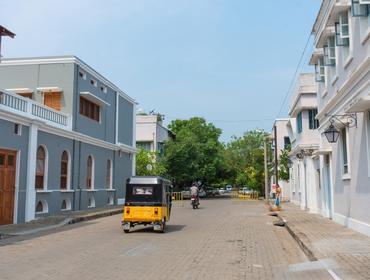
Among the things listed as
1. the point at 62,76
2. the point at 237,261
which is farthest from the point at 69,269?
the point at 62,76

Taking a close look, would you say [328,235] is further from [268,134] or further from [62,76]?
[268,134]

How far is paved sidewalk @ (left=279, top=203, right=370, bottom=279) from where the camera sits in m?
8.80

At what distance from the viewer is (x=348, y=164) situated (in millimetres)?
15633

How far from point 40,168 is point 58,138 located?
7.47 feet

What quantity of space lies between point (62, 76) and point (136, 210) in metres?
13.2

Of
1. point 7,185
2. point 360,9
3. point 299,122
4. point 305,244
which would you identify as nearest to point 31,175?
point 7,185

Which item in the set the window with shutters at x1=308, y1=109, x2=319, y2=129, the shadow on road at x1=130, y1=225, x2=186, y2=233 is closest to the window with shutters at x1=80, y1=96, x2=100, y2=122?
the shadow on road at x1=130, y1=225, x2=186, y2=233

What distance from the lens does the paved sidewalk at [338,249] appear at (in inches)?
346

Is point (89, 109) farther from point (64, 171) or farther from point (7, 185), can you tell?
point (7, 185)

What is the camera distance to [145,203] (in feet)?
55.3

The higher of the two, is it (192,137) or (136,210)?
(192,137)

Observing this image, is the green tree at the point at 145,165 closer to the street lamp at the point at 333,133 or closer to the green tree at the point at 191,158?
the green tree at the point at 191,158

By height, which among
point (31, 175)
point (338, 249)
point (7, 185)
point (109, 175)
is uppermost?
point (109, 175)

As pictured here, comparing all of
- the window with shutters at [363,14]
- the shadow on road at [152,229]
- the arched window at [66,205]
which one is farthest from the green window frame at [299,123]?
the window with shutters at [363,14]
